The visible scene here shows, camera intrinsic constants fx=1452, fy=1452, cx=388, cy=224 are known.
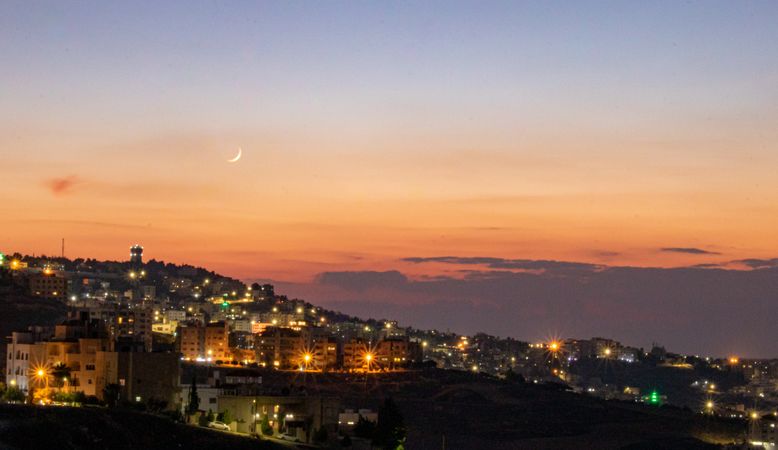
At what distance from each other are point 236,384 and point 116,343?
297 inches

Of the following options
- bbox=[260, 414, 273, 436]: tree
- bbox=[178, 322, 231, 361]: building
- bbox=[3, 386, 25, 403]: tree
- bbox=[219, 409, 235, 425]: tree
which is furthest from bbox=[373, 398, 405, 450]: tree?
bbox=[178, 322, 231, 361]: building

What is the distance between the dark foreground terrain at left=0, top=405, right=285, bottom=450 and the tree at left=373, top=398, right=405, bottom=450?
871 cm

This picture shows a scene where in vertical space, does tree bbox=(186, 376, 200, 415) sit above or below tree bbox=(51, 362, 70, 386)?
below

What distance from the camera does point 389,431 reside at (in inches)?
2726

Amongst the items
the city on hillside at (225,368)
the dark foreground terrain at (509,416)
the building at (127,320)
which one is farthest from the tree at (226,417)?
the building at (127,320)

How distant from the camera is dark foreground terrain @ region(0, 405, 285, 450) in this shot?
49.6 meters

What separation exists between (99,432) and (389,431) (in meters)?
19.4

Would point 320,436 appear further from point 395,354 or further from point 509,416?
point 395,354

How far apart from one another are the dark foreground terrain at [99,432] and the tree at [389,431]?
8.71 meters

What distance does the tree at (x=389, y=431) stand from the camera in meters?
68.4

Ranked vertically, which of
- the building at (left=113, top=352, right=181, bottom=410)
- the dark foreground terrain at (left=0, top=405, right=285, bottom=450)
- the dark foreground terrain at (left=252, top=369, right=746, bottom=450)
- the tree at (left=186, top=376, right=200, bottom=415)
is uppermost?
the building at (left=113, top=352, right=181, bottom=410)

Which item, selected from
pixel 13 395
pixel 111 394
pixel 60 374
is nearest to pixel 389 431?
pixel 111 394

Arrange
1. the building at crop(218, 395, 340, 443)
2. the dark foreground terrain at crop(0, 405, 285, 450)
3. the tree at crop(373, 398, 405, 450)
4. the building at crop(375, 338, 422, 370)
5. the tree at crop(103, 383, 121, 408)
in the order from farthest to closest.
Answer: the building at crop(375, 338, 422, 370), the tree at crop(373, 398, 405, 450), the building at crop(218, 395, 340, 443), the tree at crop(103, 383, 121, 408), the dark foreground terrain at crop(0, 405, 285, 450)

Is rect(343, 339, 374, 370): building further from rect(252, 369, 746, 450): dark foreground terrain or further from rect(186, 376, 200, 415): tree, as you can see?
rect(186, 376, 200, 415): tree
